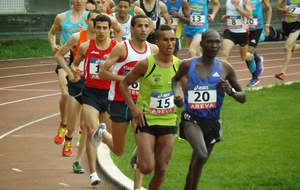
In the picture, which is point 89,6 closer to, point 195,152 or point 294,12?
point 195,152

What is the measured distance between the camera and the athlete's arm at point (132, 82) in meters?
9.16

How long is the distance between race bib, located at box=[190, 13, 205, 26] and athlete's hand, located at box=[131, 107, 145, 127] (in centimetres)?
900

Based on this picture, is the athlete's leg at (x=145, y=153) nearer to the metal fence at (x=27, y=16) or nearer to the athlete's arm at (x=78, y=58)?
the athlete's arm at (x=78, y=58)

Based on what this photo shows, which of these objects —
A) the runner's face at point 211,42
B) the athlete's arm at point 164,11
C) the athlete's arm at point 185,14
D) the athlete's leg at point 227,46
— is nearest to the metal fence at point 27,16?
the athlete's leg at point 227,46

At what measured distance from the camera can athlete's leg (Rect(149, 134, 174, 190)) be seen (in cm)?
902

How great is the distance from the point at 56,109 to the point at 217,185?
25.8ft

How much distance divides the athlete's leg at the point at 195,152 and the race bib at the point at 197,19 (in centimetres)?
902

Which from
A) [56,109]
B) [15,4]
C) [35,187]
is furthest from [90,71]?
[15,4]

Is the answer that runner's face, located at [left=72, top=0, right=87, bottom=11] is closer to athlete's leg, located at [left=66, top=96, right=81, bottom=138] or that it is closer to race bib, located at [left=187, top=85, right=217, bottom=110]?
athlete's leg, located at [left=66, top=96, right=81, bottom=138]

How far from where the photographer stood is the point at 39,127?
15.4 m

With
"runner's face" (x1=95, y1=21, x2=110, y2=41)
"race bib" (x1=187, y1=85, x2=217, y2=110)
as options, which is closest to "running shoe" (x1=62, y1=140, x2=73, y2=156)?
"runner's face" (x1=95, y1=21, x2=110, y2=41)

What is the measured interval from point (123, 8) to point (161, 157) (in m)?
5.23

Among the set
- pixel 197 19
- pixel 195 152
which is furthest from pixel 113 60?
pixel 197 19

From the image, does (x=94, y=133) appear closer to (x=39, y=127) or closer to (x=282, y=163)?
(x=282, y=163)
